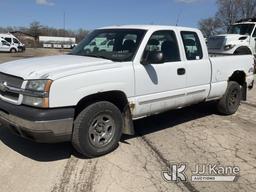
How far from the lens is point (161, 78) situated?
5699 mm

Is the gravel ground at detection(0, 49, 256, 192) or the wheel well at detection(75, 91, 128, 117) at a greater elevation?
the wheel well at detection(75, 91, 128, 117)

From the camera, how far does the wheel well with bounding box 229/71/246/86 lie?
305 inches

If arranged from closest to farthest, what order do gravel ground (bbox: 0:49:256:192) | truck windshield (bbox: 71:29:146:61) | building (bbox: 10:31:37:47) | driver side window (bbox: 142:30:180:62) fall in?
1. gravel ground (bbox: 0:49:256:192)
2. truck windshield (bbox: 71:29:146:61)
3. driver side window (bbox: 142:30:180:62)
4. building (bbox: 10:31:37:47)

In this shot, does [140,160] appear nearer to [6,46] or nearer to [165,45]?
[165,45]

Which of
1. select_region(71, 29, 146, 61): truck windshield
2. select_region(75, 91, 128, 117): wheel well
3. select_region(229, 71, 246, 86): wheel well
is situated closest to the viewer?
select_region(75, 91, 128, 117): wheel well

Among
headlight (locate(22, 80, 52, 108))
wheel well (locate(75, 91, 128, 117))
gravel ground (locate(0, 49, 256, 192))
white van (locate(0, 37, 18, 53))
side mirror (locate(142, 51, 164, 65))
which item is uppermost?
side mirror (locate(142, 51, 164, 65))

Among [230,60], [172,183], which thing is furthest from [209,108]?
[172,183]

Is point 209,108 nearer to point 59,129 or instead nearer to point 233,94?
point 233,94

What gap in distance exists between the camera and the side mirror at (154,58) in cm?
540

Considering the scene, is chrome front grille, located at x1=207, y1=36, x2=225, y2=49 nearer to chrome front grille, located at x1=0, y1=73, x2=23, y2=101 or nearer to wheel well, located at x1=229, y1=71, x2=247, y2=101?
wheel well, located at x1=229, y1=71, x2=247, y2=101

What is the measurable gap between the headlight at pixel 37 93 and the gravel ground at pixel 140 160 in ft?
2.86

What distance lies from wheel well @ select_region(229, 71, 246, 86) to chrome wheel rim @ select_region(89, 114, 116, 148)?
3.63 metres

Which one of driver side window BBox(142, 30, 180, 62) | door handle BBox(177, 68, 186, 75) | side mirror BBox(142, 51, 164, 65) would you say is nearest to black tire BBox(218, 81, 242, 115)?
door handle BBox(177, 68, 186, 75)

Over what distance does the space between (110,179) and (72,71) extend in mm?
1459
